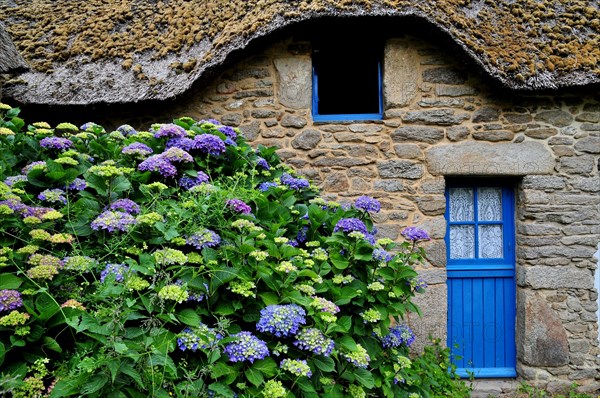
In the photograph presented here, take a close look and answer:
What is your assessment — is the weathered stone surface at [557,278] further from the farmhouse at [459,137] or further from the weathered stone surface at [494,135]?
the weathered stone surface at [494,135]

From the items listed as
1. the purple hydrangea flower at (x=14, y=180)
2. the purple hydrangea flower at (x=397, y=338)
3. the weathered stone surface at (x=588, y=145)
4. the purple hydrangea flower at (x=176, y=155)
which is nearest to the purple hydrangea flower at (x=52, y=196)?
the purple hydrangea flower at (x=14, y=180)

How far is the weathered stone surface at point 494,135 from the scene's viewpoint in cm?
480

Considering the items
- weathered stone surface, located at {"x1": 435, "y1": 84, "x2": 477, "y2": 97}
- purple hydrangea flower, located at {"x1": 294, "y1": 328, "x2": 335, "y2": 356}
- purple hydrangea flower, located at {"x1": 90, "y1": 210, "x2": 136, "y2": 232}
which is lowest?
purple hydrangea flower, located at {"x1": 294, "y1": 328, "x2": 335, "y2": 356}

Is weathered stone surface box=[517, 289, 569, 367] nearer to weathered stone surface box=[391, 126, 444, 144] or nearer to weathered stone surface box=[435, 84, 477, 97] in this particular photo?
weathered stone surface box=[391, 126, 444, 144]

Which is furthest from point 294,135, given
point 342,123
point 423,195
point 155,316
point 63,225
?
point 155,316

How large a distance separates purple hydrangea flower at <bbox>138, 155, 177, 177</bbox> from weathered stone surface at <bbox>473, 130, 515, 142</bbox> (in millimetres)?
3217

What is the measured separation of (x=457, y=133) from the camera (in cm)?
480

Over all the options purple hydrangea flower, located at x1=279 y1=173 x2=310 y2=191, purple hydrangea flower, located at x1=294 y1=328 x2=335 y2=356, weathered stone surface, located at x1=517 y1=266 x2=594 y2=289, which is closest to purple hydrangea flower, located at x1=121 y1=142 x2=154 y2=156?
purple hydrangea flower, located at x1=279 y1=173 x2=310 y2=191

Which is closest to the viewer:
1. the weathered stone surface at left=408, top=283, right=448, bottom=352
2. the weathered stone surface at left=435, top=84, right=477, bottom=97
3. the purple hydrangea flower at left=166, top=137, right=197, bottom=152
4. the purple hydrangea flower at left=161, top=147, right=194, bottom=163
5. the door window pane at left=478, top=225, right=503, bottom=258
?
the purple hydrangea flower at left=161, top=147, right=194, bottom=163

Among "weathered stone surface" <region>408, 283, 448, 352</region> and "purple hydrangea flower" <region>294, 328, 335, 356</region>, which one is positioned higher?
"purple hydrangea flower" <region>294, 328, 335, 356</region>

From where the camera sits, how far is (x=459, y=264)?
505cm

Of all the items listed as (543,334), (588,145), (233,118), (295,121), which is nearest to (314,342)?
(295,121)

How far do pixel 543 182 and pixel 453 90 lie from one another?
3.99 feet

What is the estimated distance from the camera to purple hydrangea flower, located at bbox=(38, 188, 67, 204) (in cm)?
244
